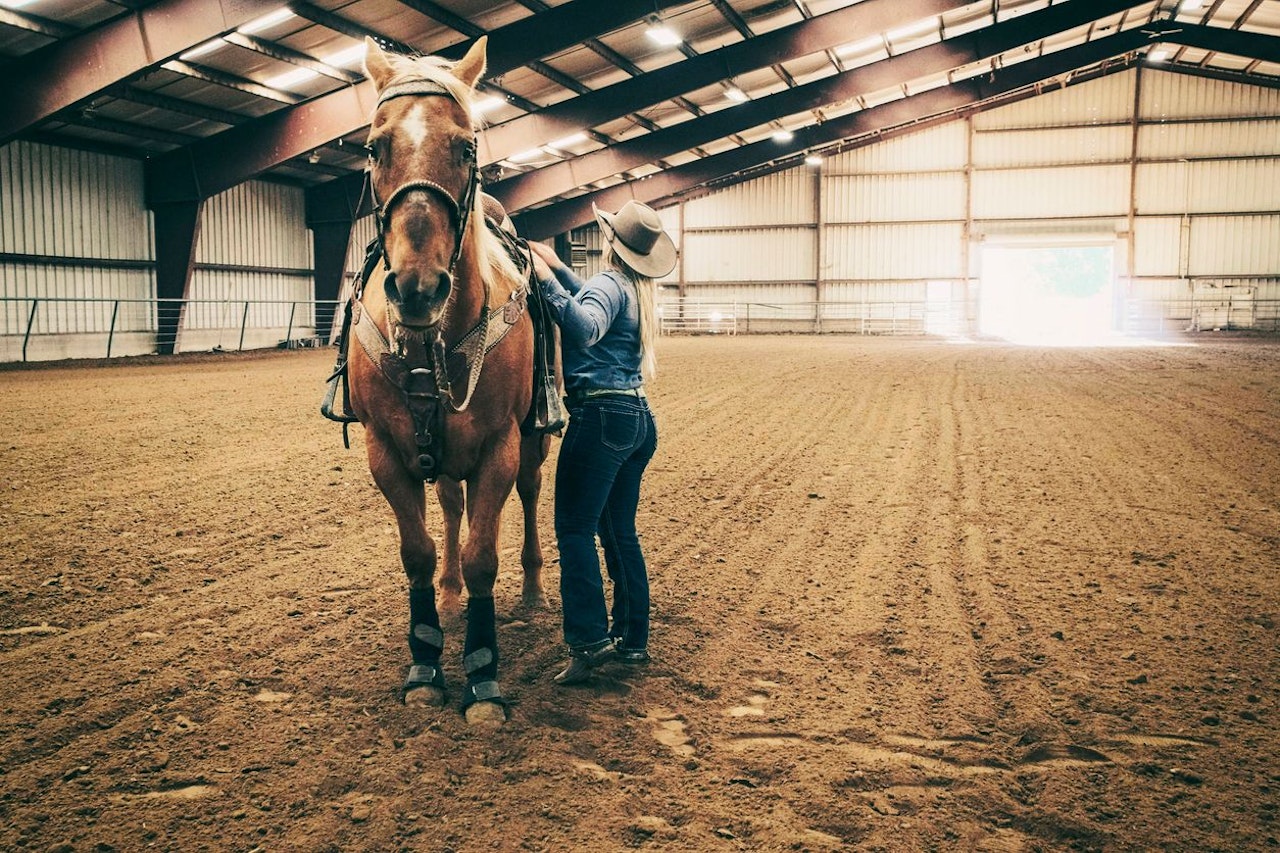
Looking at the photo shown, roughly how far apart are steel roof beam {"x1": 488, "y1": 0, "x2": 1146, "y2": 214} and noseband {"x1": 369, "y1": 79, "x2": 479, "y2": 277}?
19.7 metres

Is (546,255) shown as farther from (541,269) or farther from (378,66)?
(378,66)

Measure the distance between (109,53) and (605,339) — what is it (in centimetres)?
1169

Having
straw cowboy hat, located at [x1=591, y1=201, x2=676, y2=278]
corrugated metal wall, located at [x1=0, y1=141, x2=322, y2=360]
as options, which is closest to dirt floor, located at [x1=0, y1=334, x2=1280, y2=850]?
straw cowboy hat, located at [x1=591, y1=201, x2=676, y2=278]

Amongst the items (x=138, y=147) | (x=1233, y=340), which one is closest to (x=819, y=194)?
(x=1233, y=340)

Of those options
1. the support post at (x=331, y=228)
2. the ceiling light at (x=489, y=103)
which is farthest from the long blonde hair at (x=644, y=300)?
the support post at (x=331, y=228)

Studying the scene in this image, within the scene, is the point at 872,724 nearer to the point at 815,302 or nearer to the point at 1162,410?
the point at 1162,410

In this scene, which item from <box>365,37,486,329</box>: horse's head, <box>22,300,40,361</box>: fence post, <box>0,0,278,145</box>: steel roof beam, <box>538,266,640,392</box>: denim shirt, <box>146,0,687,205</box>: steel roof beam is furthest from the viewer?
Answer: <box>22,300,40,361</box>: fence post

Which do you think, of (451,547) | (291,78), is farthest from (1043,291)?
(451,547)

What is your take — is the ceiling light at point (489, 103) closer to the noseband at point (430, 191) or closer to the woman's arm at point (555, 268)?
the woman's arm at point (555, 268)

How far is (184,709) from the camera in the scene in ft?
9.53

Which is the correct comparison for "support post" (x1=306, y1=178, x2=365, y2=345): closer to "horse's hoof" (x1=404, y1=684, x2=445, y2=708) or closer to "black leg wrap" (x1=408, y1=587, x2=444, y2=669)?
"black leg wrap" (x1=408, y1=587, x2=444, y2=669)

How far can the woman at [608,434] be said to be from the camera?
125 inches

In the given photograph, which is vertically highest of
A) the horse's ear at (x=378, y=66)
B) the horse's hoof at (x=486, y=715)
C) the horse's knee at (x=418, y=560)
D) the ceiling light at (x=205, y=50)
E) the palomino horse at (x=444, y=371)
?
the ceiling light at (x=205, y=50)

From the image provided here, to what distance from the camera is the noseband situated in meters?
2.56
